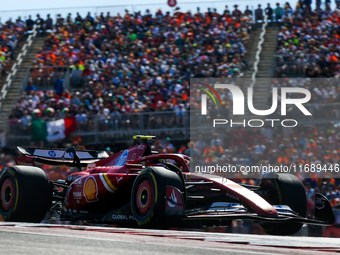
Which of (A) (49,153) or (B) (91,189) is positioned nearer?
(B) (91,189)

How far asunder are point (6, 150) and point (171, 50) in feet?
23.7

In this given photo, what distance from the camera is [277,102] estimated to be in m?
15.5

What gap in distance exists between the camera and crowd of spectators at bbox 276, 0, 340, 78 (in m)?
17.8

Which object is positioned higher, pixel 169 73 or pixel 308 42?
pixel 308 42

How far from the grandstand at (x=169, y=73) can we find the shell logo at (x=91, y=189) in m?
5.73

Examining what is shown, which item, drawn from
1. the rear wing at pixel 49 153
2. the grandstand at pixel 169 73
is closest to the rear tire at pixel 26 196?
the rear wing at pixel 49 153

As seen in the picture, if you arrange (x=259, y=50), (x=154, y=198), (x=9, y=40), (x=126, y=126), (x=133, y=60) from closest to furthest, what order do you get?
(x=154, y=198) → (x=126, y=126) → (x=133, y=60) → (x=259, y=50) → (x=9, y=40)

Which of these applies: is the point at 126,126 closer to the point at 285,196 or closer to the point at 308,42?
the point at 308,42

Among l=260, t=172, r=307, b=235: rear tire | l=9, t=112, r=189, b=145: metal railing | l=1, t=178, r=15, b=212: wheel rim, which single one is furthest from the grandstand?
l=1, t=178, r=15, b=212: wheel rim

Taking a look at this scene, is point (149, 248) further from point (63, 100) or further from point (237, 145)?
point (63, 100)

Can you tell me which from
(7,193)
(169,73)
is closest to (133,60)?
(169,73)

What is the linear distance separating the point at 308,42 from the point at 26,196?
13.3 meters

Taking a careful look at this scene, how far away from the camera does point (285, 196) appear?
8484mm

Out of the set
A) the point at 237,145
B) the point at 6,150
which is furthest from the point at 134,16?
the point at 237,145
